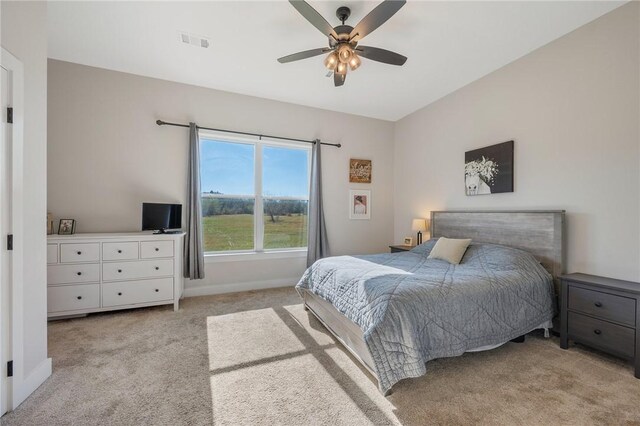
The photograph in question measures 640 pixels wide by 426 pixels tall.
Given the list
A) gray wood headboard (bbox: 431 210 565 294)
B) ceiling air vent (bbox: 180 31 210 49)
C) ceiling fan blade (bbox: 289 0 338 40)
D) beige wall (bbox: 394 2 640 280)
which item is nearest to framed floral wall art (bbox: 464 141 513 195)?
beige wall (bbox: 394 2 640 280)

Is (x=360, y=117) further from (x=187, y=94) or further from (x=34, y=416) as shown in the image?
(x=34, y=416)

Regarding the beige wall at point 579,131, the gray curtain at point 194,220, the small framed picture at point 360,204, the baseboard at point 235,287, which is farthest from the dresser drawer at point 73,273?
the beige wall at point 579,131

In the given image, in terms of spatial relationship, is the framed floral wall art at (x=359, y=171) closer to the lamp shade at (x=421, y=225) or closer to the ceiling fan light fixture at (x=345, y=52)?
the lamp shade at (x=421, y=225)

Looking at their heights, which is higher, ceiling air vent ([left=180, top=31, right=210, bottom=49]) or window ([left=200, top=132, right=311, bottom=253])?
ceiling air vent ([left=180, top=31, right=210, bottom=49])

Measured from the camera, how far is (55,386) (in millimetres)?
1821

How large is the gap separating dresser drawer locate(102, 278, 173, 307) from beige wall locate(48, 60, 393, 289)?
61cm

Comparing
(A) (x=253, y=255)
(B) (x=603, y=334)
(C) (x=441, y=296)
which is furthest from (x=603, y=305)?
(A) (x=253, y=255)

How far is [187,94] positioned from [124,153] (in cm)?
116

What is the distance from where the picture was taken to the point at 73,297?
285 centimetres

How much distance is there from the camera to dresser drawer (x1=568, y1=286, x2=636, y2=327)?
1.99 meters

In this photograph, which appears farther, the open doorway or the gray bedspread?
the gray bedspread

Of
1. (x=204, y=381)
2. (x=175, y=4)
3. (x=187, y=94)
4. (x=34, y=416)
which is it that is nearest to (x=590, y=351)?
(x=204, y=381)

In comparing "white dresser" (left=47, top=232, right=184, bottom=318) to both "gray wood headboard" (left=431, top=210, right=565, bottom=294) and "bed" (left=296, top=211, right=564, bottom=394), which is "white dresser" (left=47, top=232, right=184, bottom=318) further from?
"gray wood headboard" (left=431, top=210, right=565, bottom=294)

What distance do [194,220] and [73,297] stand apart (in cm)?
146
